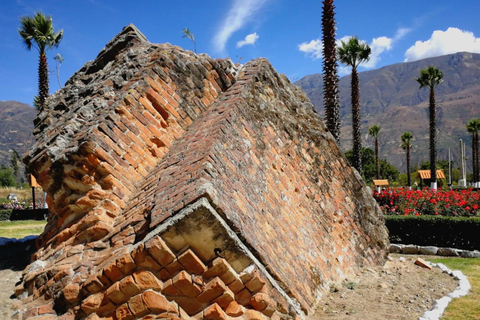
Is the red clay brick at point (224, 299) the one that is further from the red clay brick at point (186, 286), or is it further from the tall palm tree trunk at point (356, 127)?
the tall palm tree trunk at point (356, 127)

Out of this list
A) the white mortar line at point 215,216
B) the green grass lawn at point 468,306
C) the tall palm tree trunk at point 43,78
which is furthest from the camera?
the tall palm tree trunk at point 43,78

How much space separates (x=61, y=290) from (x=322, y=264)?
3.04 metres

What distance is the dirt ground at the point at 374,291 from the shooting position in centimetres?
425

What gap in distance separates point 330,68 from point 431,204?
6.95 metres

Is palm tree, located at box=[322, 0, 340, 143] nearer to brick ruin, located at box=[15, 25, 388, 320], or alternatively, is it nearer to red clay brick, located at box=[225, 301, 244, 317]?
brick ruin, located at box=[15, 25, 388, 320]

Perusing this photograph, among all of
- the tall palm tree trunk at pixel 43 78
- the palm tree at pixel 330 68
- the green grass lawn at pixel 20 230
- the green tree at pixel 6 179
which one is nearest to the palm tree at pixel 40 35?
the tall palm tree trunk at pixel 43 78

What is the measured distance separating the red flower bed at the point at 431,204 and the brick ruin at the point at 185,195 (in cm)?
1007

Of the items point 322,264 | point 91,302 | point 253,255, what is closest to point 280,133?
point 322,264

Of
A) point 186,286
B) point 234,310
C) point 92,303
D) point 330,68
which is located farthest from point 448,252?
point 92,303

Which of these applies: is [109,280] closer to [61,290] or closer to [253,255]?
[61,290]

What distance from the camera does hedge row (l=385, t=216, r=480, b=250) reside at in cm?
1222

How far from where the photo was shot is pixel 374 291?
5.25 metres

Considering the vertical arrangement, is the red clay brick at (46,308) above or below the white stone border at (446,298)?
above

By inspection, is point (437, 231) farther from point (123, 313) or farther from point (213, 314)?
point (123, 313)
